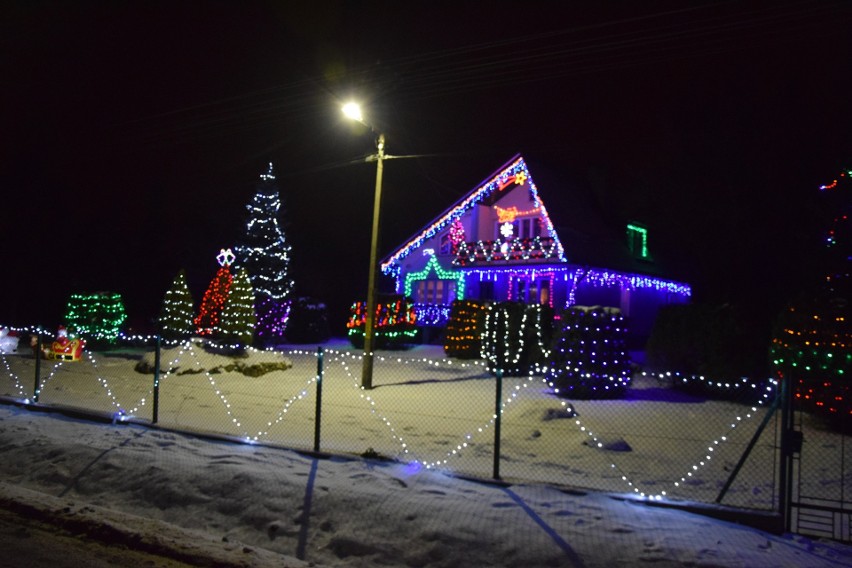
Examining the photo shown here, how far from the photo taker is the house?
29.2 metres

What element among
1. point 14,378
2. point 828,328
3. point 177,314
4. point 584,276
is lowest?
point 14,378

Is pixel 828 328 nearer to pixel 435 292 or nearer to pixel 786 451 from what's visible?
pixel 786 451

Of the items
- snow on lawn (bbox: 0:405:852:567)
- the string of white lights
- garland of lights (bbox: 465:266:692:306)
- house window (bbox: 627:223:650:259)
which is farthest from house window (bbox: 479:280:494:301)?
snow on lawn (bbox: 0:405:852:567)

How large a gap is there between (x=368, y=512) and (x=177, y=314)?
23661 millimetres

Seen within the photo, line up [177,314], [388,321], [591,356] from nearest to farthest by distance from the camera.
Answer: [591,356], [177,314], [388,321]

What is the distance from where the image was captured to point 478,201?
106 feet

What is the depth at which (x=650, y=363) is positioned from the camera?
1794 cm

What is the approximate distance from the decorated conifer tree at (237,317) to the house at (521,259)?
932 cm

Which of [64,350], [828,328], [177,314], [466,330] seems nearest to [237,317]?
[177,314]

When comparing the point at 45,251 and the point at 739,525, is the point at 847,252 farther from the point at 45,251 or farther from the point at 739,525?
the point at 45,251

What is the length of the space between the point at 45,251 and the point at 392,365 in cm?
2950

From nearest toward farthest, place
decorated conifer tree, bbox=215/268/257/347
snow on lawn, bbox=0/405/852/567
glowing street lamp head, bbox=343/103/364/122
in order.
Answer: snow on lawn, bbox=0/405/852/567 → glowing street lamp head, bbox=343/103/364/122 → decorated conifer tree, bbox=215/268/257/347

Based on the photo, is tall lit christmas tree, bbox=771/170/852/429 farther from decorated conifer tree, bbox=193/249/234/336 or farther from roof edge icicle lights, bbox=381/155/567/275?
decorated conifer tree, bbox=193/249/234/336

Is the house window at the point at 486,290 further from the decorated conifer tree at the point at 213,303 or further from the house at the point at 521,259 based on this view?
the decorated conifer tree at the point at 213,303
